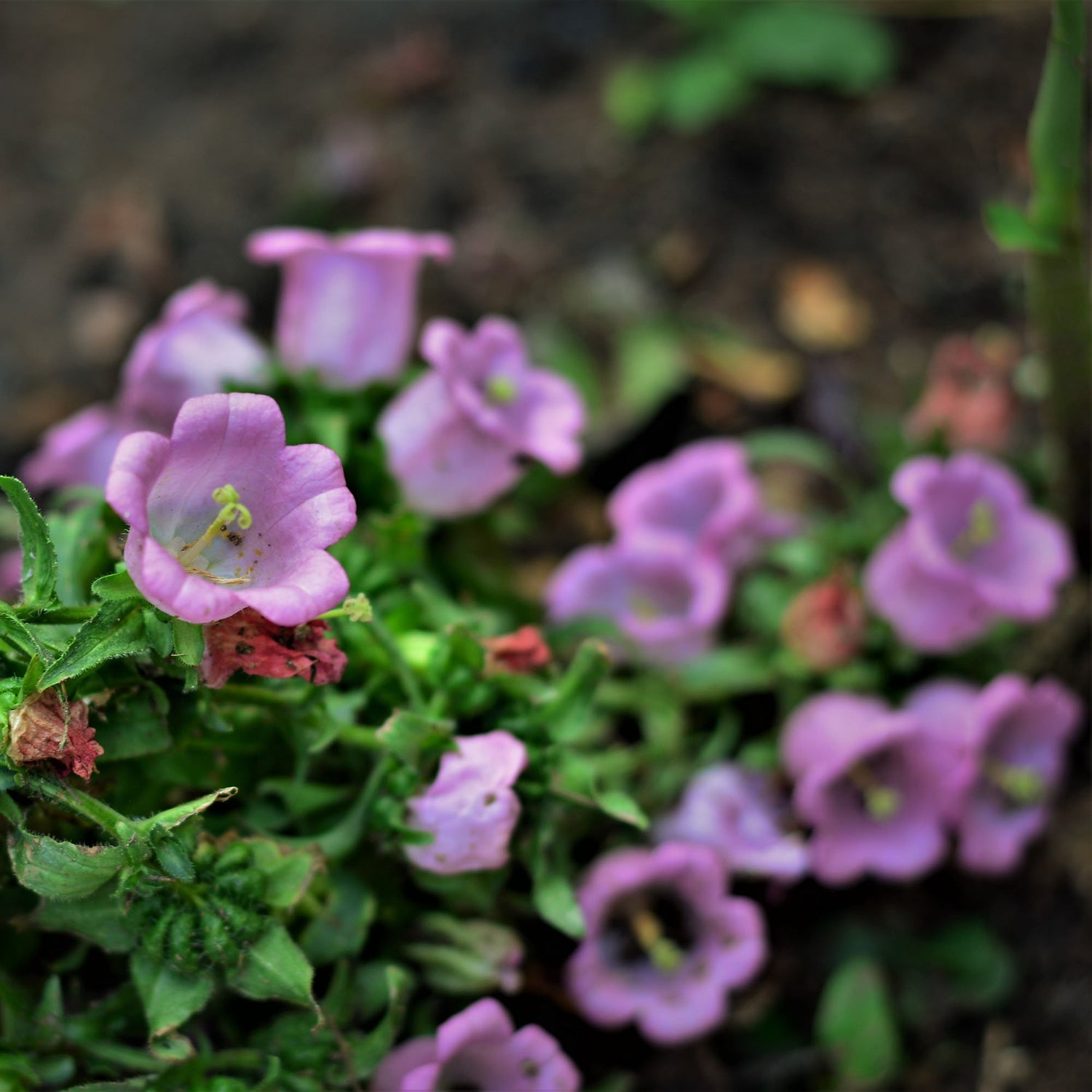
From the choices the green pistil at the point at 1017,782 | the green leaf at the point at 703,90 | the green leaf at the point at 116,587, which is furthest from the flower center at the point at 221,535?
the green leaf at the point at 703,90

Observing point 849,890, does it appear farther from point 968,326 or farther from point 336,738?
point 968,326

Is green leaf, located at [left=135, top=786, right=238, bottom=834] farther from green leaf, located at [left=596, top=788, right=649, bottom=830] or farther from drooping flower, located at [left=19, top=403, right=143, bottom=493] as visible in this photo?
drooping flower, located at [left=19, top=403, right=143, bottom=493]

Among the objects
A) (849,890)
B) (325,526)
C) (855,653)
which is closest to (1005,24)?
(855,653)

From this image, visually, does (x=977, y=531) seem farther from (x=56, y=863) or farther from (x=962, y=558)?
(x=56, y=863)

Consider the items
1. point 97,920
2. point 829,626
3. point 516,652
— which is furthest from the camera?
point 829,626

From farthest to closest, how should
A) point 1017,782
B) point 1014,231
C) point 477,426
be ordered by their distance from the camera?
point 1017,782, point 477,426, point 1014,231

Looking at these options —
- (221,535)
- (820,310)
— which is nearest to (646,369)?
(820,310)

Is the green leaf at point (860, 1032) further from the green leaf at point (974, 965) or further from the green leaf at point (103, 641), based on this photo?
the green leaf at point (103, 641)
